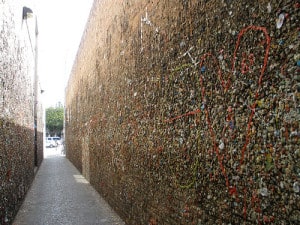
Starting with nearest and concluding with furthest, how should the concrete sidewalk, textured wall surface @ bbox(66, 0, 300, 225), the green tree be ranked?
textured wall surface @ bbox(66, 0, 300, 225) → the concrete sidewalk → the green tree

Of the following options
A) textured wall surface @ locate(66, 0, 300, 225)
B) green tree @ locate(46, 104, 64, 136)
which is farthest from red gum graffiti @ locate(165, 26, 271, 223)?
Answer: green tree @ locate(46, 104, 64, 136)

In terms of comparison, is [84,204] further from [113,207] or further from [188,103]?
[188,103]

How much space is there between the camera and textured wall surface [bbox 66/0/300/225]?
191 centimetres

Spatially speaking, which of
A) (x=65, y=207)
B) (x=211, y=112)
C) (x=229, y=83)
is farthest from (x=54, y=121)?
(x=229, y=83)

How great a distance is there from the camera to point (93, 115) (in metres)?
9.52

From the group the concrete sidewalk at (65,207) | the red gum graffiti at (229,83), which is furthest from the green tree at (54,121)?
the red gum graffiti at (229,83)

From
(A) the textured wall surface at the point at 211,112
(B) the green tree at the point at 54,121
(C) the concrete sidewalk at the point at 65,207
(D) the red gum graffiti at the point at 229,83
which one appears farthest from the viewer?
(B) the green tree at the point at 54,121

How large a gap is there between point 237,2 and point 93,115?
7.51 m

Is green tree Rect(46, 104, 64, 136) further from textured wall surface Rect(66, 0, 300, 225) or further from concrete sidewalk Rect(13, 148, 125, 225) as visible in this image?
textured wall surface Rect(66, 0, 300, 225)

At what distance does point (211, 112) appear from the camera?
2.68 m

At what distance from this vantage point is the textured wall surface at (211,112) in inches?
75.1

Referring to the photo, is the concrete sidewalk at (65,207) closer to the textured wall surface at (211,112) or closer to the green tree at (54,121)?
the textured wall surface at (211,112)

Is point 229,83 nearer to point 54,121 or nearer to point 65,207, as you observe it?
point 65,207

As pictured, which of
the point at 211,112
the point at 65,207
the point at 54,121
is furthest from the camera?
the point at 54,121
